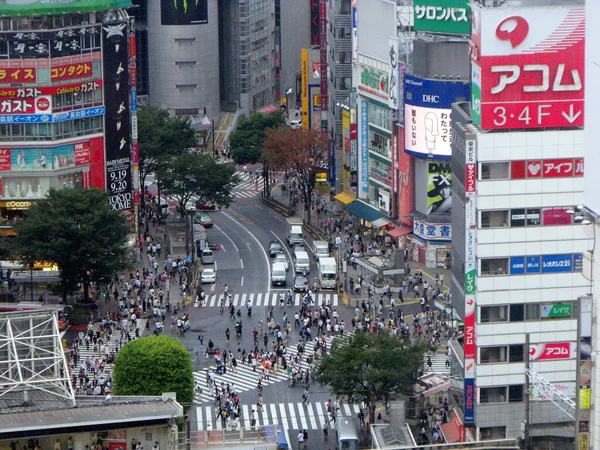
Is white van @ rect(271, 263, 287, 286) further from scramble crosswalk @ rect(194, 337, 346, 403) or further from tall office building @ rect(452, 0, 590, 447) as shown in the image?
tall office building @ rect(452, 0, 590, 447)

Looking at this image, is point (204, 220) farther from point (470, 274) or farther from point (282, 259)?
point (470, 274)

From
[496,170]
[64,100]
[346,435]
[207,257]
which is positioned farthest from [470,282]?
[64,100]

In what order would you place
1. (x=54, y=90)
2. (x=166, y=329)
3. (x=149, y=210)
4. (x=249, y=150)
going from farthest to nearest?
(x=249, y=150)
(x=149, y=210)
(x=54, y=90)
(x=166, y=329)

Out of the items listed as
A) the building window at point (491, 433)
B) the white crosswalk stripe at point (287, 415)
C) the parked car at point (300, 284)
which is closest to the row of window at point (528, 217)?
the building window at point (491, 433)

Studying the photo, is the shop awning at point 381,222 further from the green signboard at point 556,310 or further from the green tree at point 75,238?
the green signboard at point 556,310

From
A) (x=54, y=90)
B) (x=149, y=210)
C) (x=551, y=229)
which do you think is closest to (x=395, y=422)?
(x=551, y=229)

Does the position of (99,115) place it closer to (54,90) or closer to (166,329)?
(54,90)
